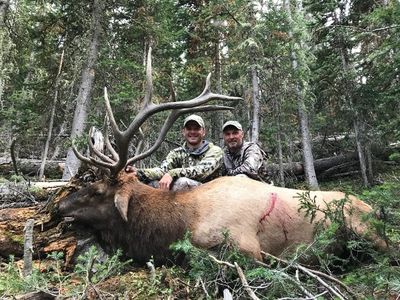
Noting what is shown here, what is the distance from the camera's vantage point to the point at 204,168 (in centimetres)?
586

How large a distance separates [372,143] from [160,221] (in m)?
12.0

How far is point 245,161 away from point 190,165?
0.85 metres

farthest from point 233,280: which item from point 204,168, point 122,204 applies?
point 204,168

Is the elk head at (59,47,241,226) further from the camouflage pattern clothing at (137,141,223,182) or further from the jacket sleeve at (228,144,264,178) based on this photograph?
the jacket sleeve at (228,144,264,178)

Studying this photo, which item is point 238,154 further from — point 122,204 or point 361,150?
point 361,150

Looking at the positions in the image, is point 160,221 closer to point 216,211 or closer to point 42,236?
point 216,211

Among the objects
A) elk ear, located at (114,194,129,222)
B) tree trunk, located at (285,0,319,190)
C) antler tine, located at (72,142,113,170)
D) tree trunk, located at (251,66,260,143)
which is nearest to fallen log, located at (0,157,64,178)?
tree trunk, located at (251,66,260,143)

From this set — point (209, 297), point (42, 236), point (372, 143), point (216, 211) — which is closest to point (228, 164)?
point (216, 211)

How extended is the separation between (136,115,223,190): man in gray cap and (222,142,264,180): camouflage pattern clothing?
0.22 metres

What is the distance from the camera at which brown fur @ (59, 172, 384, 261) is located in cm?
446

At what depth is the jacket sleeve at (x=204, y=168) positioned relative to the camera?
18.6 ft

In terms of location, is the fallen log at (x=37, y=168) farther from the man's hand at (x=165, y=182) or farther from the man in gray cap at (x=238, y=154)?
the man's hand at (x=165, y=182)

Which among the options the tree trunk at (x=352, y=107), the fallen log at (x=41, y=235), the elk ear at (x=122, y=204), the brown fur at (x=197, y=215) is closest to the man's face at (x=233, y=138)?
the brown fur at (x=197, y=215)

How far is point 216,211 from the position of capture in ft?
15.0
